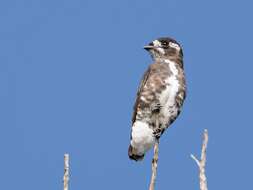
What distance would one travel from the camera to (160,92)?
934 centimetres

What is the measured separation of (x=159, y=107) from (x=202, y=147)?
605 cm

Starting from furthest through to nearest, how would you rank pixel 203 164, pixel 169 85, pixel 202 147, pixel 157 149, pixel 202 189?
→ pixel 169 85, pixel 157 149, pixel 202 147, pixel 203 164, pixel 202 189

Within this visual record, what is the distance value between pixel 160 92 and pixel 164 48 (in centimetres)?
109

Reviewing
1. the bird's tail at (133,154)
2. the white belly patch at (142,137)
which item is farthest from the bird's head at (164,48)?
the bird's tail at (133,154)

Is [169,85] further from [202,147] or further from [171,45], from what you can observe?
[202,147]

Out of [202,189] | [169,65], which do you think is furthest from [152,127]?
[202,189]

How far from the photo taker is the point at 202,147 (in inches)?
132

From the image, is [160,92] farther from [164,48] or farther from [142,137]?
[142,137]

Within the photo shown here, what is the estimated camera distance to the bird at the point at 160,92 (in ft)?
30.6

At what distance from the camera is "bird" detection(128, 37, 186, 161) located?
368 inches

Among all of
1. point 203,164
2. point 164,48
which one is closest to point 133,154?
point 164,48

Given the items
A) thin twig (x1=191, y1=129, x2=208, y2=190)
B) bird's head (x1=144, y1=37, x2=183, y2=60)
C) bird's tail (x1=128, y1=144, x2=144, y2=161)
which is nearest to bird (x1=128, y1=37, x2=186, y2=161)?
bird's head (x1=144, y1=37, x2=183, y2=60)

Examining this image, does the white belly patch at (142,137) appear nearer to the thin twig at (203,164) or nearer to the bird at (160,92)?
the bird at (160,92)

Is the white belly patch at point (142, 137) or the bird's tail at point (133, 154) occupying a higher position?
the white belly patch at point (142, 137)
